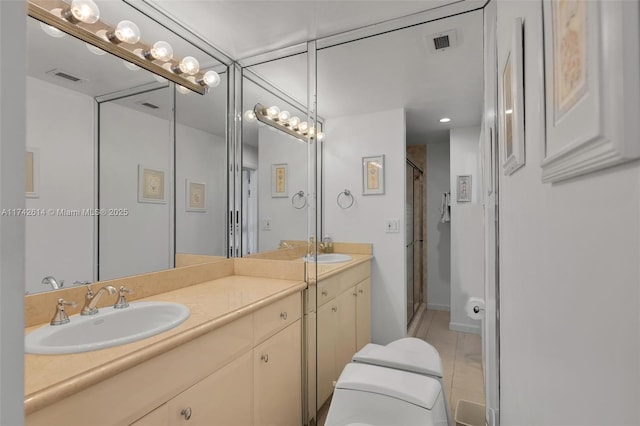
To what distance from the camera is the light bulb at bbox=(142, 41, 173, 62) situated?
1647mm

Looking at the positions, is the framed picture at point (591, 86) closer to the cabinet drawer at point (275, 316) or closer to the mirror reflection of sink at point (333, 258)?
the cabinet drawer at point (275, 316)

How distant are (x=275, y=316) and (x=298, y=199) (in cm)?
85

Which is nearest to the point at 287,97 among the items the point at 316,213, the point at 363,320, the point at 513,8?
the point at 316,213

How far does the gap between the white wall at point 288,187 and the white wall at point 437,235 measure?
3.54ft

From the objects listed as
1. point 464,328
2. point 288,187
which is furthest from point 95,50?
point 464,328

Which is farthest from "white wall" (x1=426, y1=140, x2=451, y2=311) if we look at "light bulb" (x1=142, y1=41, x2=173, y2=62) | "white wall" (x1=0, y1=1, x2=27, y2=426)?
"white wall" (x1=0, y1=1, x2=27, y2=426)

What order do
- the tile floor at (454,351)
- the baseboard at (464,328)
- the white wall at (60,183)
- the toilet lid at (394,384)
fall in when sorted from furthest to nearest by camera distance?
the baseboard at (464,328) → the tile floor at (454,351) → the toilet lid at (394,384) → the white wall at (60,183)

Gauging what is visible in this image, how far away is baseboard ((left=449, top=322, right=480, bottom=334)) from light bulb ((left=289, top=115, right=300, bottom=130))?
1.94 m

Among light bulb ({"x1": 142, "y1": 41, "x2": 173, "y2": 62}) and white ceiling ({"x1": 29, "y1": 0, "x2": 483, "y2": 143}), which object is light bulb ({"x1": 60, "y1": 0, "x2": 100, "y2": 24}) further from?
light bulb ({"x1": 142, "y1": 41, "x2": 173, "y2": 62})

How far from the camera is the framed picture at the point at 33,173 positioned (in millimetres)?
1155

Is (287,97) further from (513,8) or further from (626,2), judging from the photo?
(626,2)

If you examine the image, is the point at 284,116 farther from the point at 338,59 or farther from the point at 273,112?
the point at 338,59

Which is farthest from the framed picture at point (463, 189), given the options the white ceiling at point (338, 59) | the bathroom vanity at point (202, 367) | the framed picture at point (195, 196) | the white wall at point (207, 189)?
the framed picture at point (195, 196)

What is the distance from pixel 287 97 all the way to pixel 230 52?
47cm
